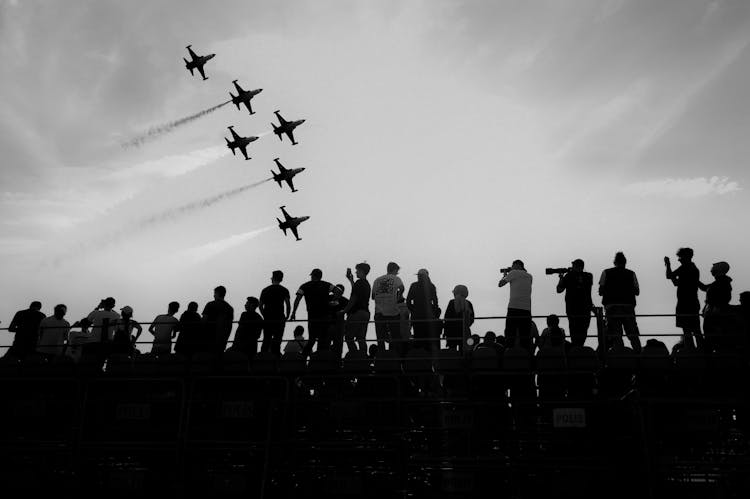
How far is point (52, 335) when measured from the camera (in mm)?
15281

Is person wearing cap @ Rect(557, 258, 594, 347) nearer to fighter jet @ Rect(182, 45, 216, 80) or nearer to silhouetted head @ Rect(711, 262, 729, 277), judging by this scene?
silhouetted head @ Rect(711, 262, 729, 277)

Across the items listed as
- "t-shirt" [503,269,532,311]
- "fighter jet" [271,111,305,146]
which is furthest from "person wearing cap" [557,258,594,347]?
"fighter jet" [271,111,305,146]

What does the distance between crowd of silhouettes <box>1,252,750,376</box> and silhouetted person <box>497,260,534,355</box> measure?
0.02 meters

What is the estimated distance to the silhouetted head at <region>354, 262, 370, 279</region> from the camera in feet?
47.6

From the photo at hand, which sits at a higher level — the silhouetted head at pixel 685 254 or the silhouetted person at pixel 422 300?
the silhouetted head at pixel 685 254

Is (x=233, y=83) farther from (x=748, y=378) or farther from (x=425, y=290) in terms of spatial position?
(x=748, y=378)

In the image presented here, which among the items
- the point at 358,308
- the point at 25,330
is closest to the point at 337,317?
the point at 358,308

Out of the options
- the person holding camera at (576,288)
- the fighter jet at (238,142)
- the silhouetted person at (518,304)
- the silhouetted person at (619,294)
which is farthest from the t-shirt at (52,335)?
the fighter jet at (238,142)

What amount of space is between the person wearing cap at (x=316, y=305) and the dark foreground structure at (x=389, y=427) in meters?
0.86

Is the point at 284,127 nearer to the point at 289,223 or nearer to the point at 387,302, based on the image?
the point at 289,223

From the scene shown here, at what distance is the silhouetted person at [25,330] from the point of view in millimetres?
14867

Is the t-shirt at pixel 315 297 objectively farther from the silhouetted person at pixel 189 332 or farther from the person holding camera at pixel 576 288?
the person holding camera at pixel 576 288

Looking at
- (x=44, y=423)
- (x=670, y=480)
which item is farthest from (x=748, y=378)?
(x=44, y=423)

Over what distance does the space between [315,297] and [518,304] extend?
3.84m
